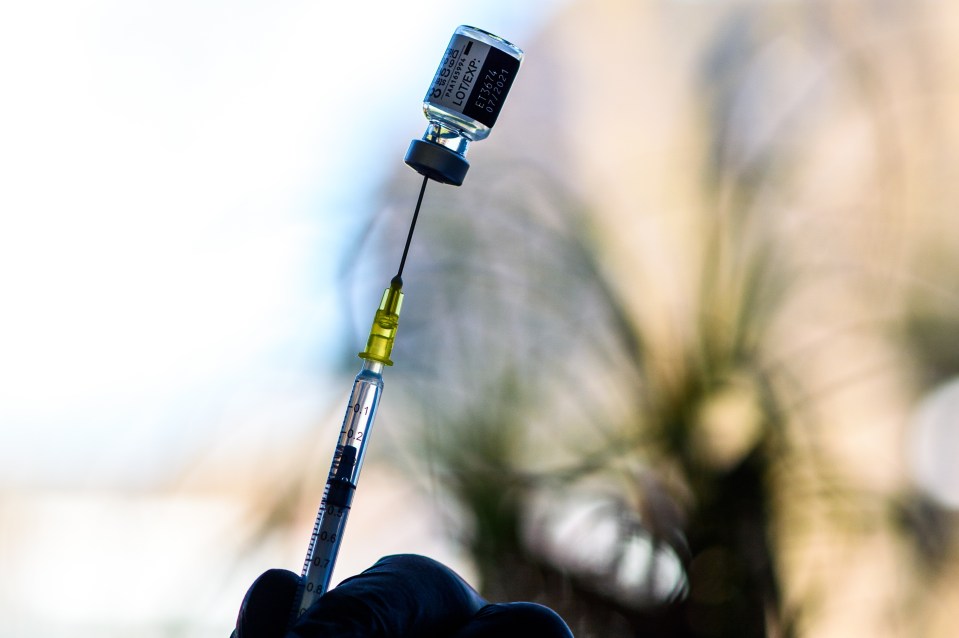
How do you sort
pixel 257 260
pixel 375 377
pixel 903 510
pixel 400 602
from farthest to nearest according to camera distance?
pixel 257 260 → pixel 903 510 → pixel 375 377 → pixel 400 602

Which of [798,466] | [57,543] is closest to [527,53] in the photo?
[798,466]

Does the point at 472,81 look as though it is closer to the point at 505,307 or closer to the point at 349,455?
the point at 349,455

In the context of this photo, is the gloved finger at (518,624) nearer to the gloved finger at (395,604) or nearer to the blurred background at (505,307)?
the gloved finger at (395,604)

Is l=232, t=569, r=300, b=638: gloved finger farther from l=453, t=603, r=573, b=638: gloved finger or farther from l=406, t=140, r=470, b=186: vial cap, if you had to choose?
l=406, t=140, r=470, b=186: vial cap

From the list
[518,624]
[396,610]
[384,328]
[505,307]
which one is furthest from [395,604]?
[505,307]

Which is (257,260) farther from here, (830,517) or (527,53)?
(830,517)

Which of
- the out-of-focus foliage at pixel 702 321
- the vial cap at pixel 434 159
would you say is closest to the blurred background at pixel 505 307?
the out-of-focus foliage at pixel 702 321
